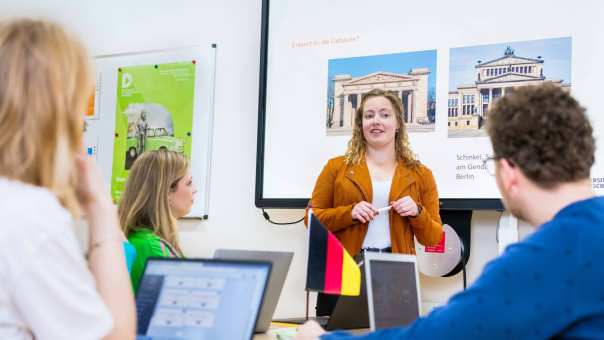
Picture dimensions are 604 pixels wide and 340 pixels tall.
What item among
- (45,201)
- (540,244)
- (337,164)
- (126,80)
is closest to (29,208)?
(45,201)

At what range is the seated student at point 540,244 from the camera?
1.00 metres

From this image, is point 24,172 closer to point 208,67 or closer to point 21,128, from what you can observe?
point 21,128

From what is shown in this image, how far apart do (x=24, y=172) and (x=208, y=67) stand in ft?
9.57

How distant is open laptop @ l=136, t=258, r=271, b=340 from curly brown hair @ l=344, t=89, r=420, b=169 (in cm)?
172

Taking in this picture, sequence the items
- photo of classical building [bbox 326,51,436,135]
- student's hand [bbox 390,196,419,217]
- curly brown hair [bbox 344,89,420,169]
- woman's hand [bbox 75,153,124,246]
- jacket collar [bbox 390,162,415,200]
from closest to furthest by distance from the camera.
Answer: woman's hand [bbox 75,153,124,246] → student's hand [bbox 390,196,419,217] → jacket collar [bbox 390,162,415,200] → curly brown hair [bbox 344,89,420,169] → photo of classical building [bbox 326,51,436,135]

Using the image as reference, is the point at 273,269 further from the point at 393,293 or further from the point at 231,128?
the point at 231,128

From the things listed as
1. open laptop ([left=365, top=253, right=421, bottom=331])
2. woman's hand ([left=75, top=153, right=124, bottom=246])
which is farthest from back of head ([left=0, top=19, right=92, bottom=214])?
open laptop ([left=365, top=253, right=421, bottom=331])

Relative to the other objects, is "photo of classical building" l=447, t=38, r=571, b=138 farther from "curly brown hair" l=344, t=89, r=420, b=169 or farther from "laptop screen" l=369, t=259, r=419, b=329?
"laptop screen" l=369, t=259, r=419, b=329

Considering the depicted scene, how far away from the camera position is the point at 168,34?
400cm

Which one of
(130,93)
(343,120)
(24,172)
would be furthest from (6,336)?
(130,93)

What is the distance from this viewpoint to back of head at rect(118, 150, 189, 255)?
2.07 meters

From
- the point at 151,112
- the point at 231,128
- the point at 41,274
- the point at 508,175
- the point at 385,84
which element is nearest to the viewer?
the point at 41,274

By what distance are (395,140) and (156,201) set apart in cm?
126

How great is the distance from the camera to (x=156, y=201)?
2.10 metres
